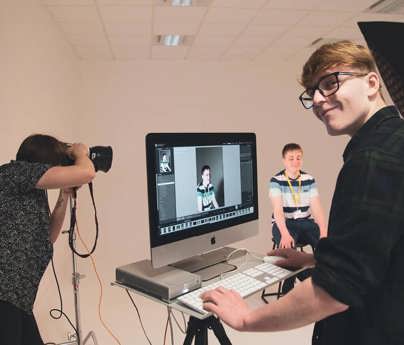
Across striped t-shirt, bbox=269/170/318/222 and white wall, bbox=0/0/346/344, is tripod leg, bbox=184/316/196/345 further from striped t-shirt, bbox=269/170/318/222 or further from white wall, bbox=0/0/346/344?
white wall, bbox=0/0/346/344

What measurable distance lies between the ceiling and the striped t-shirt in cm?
158

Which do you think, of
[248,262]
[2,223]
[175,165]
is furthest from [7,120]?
[248,262]

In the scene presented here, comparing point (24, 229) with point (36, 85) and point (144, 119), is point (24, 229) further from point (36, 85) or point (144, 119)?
point (144, 119)

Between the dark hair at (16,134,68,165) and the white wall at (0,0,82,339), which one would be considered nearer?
the dark hair at (16,134,68,165)

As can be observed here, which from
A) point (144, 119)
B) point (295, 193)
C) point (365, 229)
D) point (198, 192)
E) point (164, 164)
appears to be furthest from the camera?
point (144, 119)

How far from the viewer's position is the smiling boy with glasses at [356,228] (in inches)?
29.1

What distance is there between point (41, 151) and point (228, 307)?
105 cm

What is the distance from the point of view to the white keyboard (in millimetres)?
1222


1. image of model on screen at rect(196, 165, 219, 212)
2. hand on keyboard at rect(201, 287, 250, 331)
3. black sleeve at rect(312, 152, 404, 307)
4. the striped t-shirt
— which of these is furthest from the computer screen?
the striped t-shirt

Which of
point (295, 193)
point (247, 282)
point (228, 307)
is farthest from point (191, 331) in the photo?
point (295, 193)

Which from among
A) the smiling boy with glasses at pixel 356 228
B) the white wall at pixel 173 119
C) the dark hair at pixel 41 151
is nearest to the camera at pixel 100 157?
the dark hair at pixel 41 151

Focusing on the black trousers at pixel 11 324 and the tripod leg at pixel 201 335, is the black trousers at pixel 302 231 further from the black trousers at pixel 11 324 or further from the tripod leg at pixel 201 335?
the black trousers at pixel 11 324

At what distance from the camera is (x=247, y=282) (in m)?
Answer: 1.37

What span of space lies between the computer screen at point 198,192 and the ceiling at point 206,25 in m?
2.17
